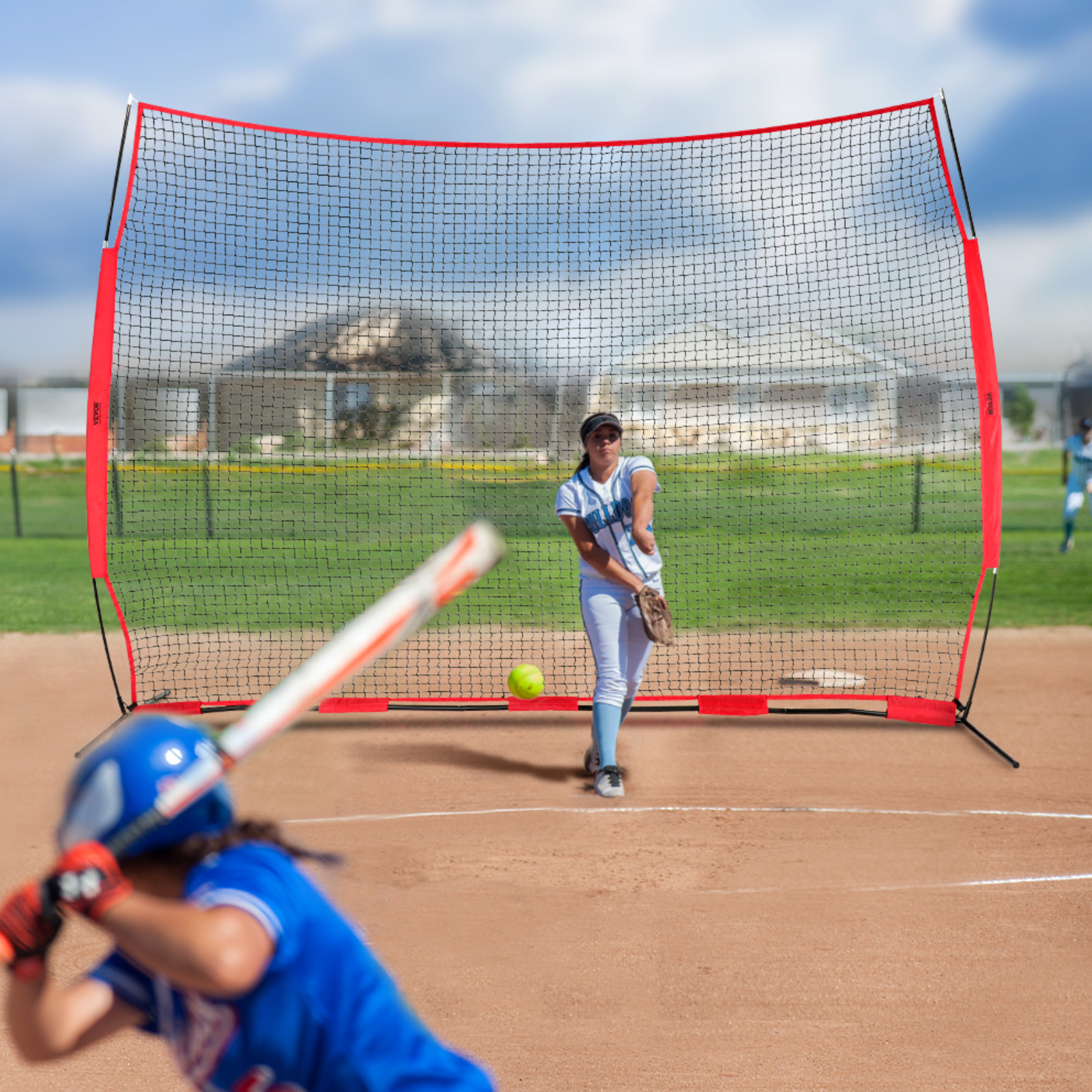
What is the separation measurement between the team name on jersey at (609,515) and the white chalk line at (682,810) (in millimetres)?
1633

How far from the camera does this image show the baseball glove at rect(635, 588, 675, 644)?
6223 millimetres

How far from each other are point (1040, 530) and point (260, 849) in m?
21.9

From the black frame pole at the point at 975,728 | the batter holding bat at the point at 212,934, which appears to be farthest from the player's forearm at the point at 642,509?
the batter holding bat at the point at 212,934

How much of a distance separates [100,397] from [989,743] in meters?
6.55

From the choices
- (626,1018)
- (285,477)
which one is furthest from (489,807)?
(285,477)

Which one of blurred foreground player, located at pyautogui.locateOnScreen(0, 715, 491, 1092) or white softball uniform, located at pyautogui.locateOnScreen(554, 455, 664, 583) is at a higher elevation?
white softball uniform, located at pyautogui.locateOnScreen(554, 455, 664, 583)

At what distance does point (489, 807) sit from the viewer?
6.32 meters

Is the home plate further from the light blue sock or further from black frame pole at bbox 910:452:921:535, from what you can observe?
black frame pole at bbox 910:452:921:535

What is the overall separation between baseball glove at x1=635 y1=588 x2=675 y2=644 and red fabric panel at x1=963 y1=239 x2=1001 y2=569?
241cm

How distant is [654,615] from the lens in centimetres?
624

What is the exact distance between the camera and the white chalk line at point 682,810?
243 inches

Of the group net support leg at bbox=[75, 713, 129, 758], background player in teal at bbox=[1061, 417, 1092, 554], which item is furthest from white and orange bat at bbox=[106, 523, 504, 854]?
background player in teal at bbox=[1061, 417, 1092, 554]

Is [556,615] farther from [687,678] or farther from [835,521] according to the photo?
[835,521]

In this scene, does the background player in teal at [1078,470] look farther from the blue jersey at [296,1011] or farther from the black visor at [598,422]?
the blue jersey at [296,1011]
